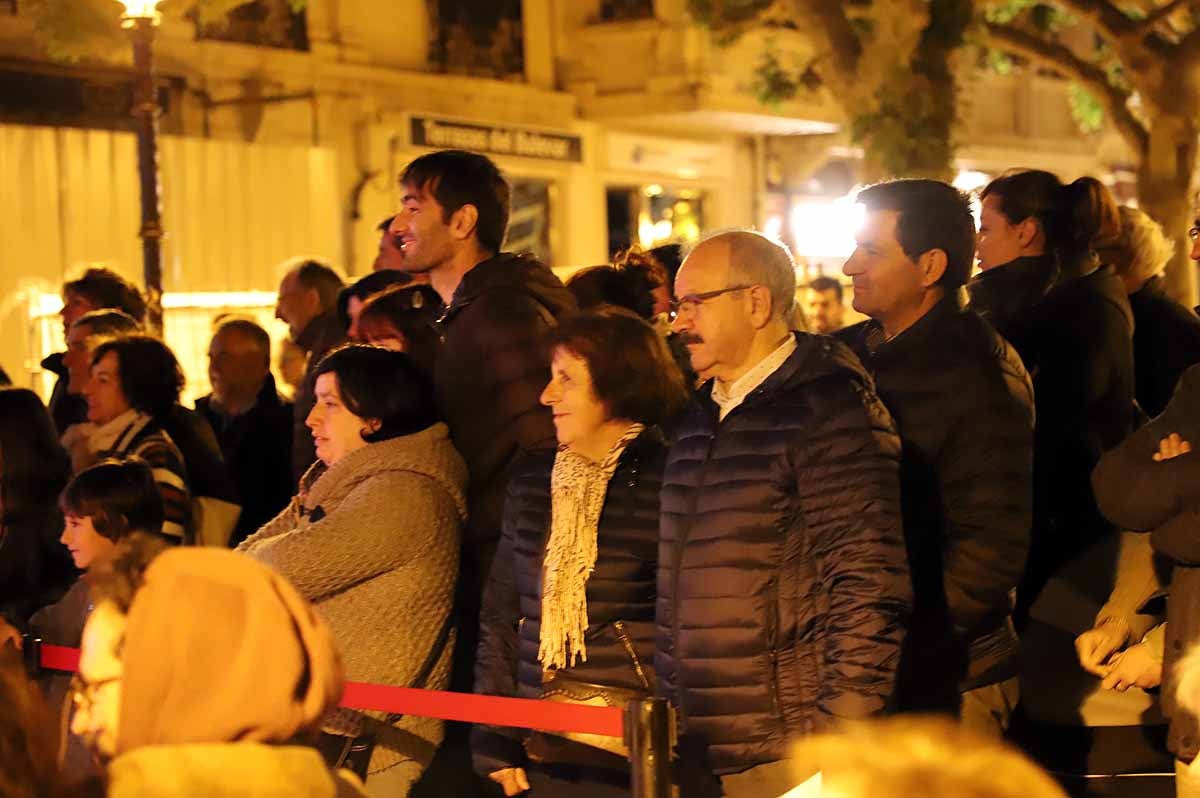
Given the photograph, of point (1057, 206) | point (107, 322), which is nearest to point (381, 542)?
point (1057, 206)

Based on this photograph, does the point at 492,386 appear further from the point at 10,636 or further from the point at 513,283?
the point at 10,636

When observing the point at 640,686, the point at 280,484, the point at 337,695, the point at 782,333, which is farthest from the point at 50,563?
the point at 337,695

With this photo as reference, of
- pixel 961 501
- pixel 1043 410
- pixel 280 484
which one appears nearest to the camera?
pixel 961 501

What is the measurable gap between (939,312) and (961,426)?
0.37 metres

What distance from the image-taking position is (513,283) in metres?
6.15

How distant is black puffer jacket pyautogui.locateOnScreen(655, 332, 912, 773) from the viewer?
4.60 m

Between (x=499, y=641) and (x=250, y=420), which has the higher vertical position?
(x=250, y=420)

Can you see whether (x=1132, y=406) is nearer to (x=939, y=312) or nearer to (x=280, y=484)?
(x=939, y=312)

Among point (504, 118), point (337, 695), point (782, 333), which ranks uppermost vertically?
point (504, 118)

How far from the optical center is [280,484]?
348 inches

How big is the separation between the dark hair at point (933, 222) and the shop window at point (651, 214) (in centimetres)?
1894

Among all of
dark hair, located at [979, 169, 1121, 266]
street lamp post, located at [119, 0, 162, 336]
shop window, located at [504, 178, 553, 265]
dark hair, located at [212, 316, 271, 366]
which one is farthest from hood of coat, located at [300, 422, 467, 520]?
shop window, located at [504, 178, 553, 265]

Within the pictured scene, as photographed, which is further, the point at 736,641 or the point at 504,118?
the point at 504,118

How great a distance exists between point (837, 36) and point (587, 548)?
11349 mm
